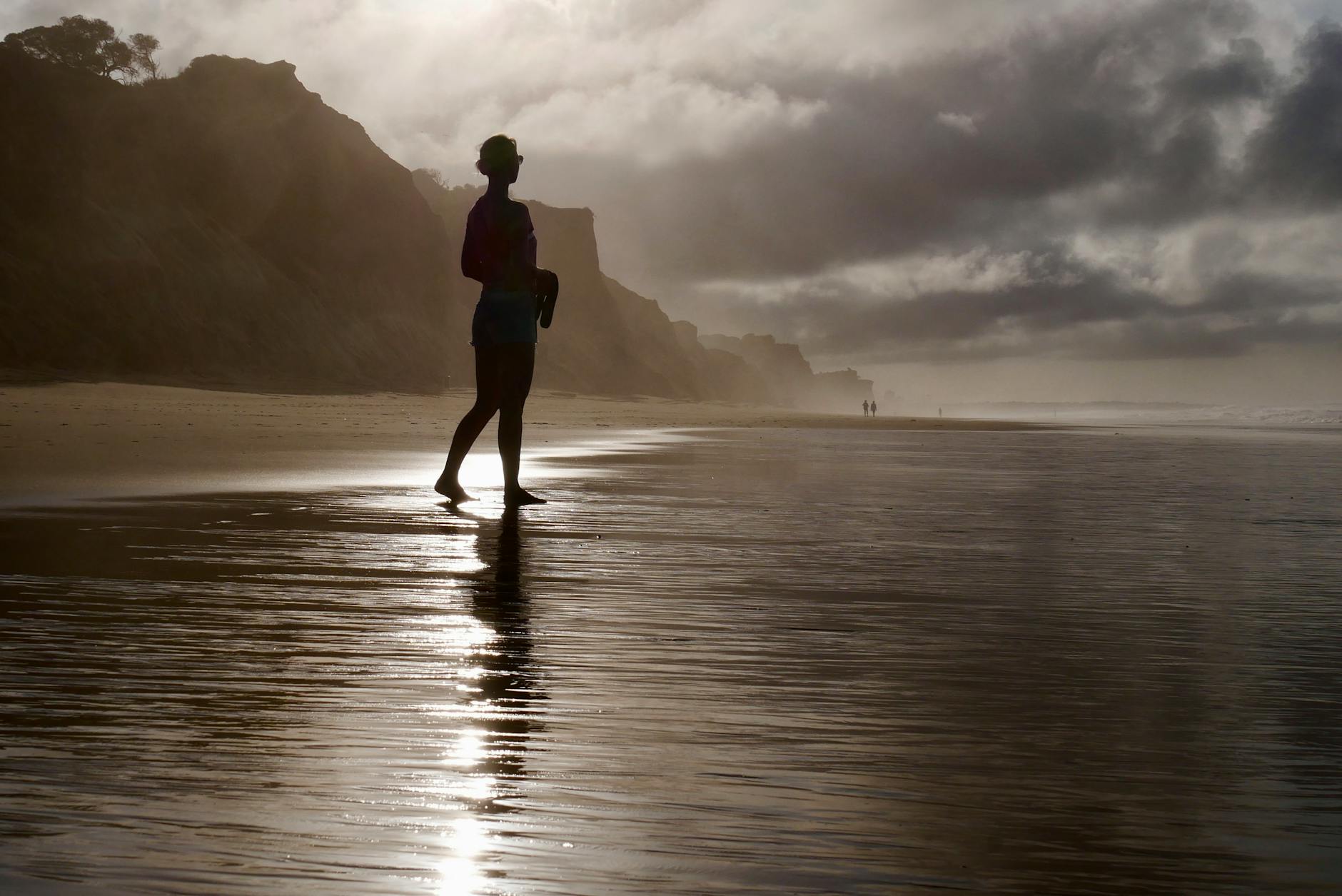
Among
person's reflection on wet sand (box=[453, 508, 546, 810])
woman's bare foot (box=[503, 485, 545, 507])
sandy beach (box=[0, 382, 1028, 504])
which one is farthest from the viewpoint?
sandy beach (box=[0, 382, 1028, 504])

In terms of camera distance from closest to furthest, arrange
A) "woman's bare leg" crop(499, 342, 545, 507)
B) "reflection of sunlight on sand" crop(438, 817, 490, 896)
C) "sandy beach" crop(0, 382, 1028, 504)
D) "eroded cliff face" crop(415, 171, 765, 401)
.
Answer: "reflection of sunlight on sand" crop(438, 817, 490, 896) → "woman's bare leg" crop(499, 342, 545, 507) → "sandy beach" crop(0, 382, 1028, 504) → "eroded cliff face" crop(415, 171, 765, 401)

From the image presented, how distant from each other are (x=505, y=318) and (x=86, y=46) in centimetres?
9435

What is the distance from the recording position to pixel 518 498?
360 inches

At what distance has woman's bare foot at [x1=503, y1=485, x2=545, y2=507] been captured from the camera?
9070mm

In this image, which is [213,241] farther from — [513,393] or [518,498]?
[518,498]

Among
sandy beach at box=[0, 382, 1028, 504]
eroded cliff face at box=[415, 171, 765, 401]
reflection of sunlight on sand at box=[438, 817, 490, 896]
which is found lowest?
reflection of sunlight on sand at box=[438, 817, 490, 896]

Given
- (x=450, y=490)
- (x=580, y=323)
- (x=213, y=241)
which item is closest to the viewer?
(x=450, y=490)

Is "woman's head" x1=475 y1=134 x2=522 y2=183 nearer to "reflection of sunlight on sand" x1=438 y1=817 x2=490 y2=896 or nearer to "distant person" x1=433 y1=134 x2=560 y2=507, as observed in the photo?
"distant person" x1=433 y1=134 x2=560 y2=507

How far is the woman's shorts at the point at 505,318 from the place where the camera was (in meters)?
9.49

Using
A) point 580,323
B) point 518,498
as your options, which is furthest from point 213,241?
point 518,498

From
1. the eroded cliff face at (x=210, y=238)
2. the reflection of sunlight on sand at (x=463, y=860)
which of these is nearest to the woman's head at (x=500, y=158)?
the reflection of sunlight on sand at (x=463, y=860)

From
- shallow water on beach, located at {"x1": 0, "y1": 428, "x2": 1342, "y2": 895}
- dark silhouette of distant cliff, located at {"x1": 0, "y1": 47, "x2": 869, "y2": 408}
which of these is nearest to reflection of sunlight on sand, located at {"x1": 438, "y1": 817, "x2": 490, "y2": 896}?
shallow water on beach, located at {"x1": 0, "y1": 428, "x2": 1342, "y2": 895}

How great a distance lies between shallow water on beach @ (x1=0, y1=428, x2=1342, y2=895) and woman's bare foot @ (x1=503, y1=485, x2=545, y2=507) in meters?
1.94

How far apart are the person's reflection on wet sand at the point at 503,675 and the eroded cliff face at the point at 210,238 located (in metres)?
66.2
